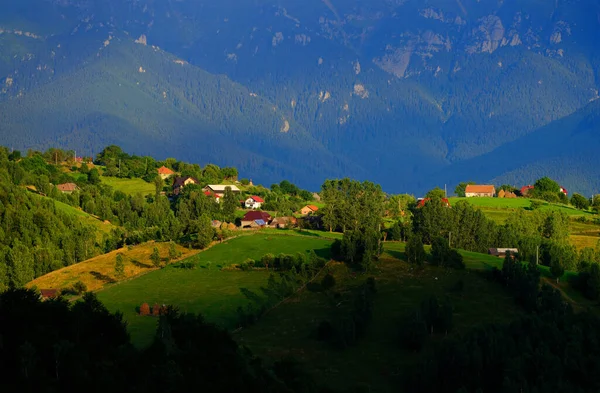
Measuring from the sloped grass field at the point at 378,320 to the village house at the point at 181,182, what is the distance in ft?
240

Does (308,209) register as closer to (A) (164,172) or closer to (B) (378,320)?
(A) (164,172)

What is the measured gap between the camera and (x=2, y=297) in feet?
97.2

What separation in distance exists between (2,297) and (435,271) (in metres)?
44.4

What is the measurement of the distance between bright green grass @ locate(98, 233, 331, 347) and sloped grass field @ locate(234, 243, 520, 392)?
442cm

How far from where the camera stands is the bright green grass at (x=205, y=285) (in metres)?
58.2

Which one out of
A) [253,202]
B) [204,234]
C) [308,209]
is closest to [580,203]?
[308,209]

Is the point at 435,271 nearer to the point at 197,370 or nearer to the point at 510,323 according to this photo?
the point at 510,323

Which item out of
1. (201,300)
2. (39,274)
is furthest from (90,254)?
(201,300)

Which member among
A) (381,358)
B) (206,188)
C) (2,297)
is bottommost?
(381,358)

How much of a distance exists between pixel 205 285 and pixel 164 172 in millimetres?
92095

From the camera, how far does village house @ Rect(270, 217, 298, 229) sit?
352 ft

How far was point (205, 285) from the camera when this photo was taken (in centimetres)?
6812

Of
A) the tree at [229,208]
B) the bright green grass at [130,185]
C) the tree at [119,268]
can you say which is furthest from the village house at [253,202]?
the tree at [119,268]

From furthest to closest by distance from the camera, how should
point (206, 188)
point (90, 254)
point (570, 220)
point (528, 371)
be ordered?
1. point (206, 188)
2. point (570, 220)
3. point (90, 254)
4. point (528, 371)
